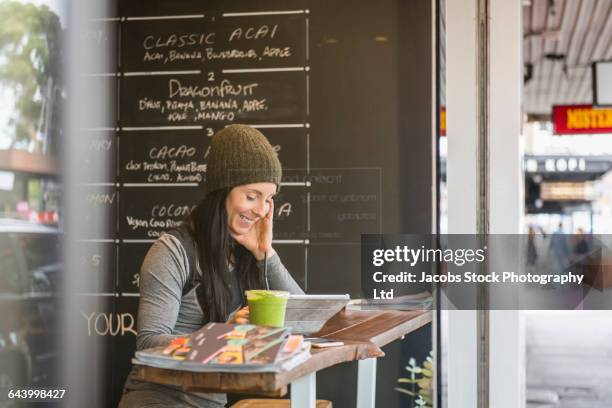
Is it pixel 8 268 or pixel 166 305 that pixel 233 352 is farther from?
pixel 8 268

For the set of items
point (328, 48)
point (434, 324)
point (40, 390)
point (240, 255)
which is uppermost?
point (328, 48)

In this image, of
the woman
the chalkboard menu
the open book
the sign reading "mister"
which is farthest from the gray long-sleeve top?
the sign reading "mister"

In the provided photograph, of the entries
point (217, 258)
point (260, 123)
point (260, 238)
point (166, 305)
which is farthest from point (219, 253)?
point (260, 123)

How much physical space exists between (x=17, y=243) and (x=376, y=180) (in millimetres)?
1435

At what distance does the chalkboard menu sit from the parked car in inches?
6.2

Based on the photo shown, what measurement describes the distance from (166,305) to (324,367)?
2.48 ft

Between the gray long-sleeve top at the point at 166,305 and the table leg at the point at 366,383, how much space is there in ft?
1.83

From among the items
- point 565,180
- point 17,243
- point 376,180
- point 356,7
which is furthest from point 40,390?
point 565,180

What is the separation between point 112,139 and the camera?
3371 millimetres

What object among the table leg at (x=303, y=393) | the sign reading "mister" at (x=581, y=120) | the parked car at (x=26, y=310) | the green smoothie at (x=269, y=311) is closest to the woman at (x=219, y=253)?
the green smoothie at (x=269, y=311)

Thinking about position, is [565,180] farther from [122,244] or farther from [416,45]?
[122,244]

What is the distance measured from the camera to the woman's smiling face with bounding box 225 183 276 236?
3.23 metres

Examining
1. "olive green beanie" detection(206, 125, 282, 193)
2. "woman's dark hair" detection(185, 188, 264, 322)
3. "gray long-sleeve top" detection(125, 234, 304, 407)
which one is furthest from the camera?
"olive green beanie" detection(206, 125, 282, 193)

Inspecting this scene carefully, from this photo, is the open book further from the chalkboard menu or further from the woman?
the chalkboard menu
